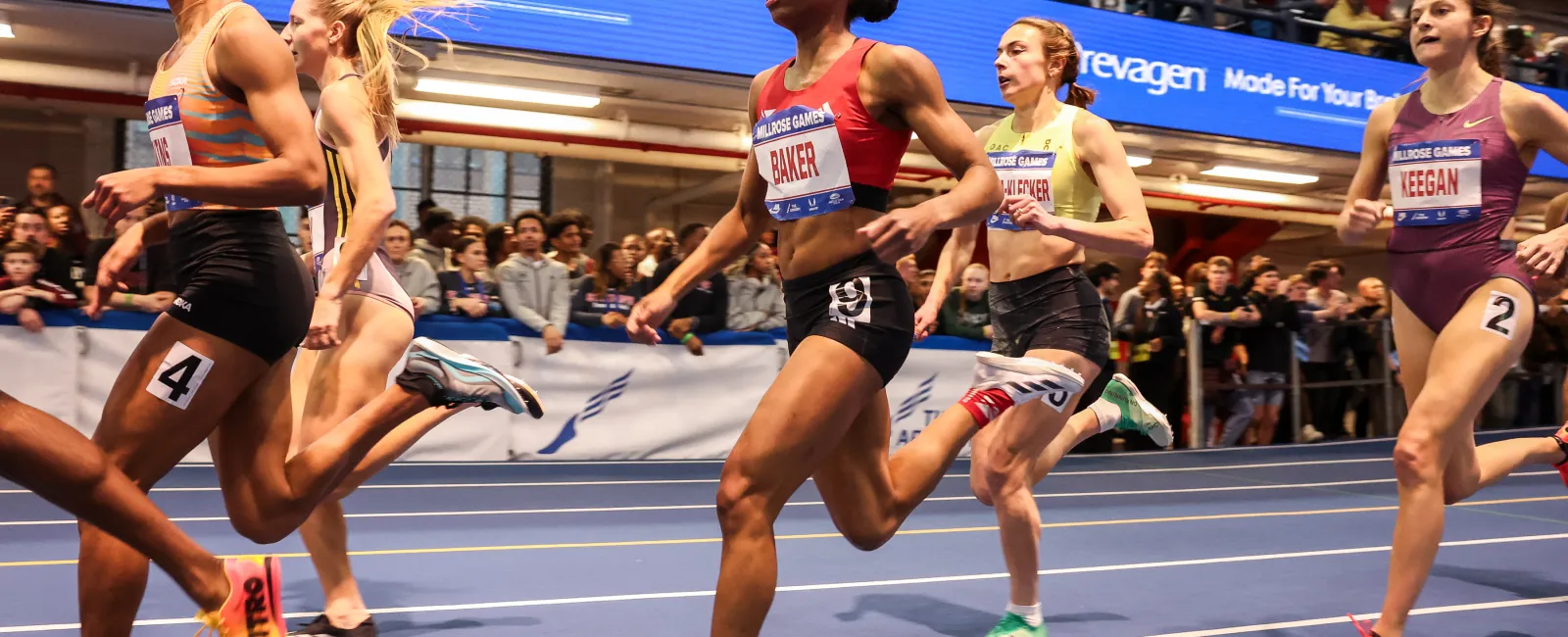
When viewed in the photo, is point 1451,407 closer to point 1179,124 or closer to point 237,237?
point 237,237

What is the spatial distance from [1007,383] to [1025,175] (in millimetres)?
925

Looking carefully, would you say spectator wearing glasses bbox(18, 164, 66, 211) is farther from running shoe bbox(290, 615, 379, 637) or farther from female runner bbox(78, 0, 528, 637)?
female runner bbox(78, 0, 528, 637)

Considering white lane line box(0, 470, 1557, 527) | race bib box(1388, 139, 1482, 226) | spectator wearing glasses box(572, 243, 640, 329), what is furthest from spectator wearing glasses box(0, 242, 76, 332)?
race bib box(1388, 139, 1482, 226)

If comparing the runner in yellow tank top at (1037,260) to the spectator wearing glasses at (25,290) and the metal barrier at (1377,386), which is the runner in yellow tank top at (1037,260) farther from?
the metal barrier at (1377,386)

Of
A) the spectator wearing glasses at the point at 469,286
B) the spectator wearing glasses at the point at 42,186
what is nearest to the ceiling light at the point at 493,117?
the spectator wearing glasses at the point at 42,186

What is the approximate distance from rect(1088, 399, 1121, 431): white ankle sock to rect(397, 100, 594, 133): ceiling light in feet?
29.6

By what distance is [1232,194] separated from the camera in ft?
56.0

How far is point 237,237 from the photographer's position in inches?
99.3

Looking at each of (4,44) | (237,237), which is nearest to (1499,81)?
(237,237)

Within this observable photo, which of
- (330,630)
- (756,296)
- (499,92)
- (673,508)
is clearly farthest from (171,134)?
(499,92)

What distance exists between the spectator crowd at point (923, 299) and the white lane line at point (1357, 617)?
15.0 ft

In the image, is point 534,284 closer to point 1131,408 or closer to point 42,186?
point 42,186

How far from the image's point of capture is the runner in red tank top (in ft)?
7.88

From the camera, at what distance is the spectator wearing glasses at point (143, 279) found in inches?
277
